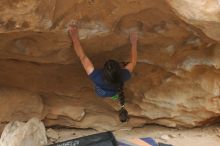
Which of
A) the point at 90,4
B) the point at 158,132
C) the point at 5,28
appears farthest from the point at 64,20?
the point at 158,132

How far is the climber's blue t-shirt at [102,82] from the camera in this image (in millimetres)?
2941

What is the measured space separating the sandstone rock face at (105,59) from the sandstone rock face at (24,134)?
0.58 ft

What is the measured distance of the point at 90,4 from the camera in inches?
104

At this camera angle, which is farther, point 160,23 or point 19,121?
point 19,121

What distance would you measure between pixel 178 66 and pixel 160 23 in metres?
0.44

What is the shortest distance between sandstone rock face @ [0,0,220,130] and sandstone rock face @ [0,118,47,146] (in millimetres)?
176

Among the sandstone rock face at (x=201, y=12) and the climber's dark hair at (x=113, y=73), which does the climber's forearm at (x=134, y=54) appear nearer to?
the climber's dark hair at (x=113, y=73)

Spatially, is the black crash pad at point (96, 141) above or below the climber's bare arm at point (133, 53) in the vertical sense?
below

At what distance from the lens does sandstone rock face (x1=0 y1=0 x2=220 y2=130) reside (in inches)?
101

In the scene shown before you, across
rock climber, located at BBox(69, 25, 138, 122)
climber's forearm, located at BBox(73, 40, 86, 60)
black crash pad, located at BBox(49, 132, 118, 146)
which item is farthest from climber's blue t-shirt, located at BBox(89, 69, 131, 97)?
black crash pad, located at BBox(49, 132, 118, 146)

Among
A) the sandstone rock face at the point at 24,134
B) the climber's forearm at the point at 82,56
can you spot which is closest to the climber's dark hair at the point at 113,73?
the climber's forearm at the point at 82,56

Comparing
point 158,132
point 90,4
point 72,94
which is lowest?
point 158,132

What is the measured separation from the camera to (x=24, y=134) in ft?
10.4

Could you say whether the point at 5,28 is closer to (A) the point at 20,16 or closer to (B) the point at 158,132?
(A) the point at 20,16
